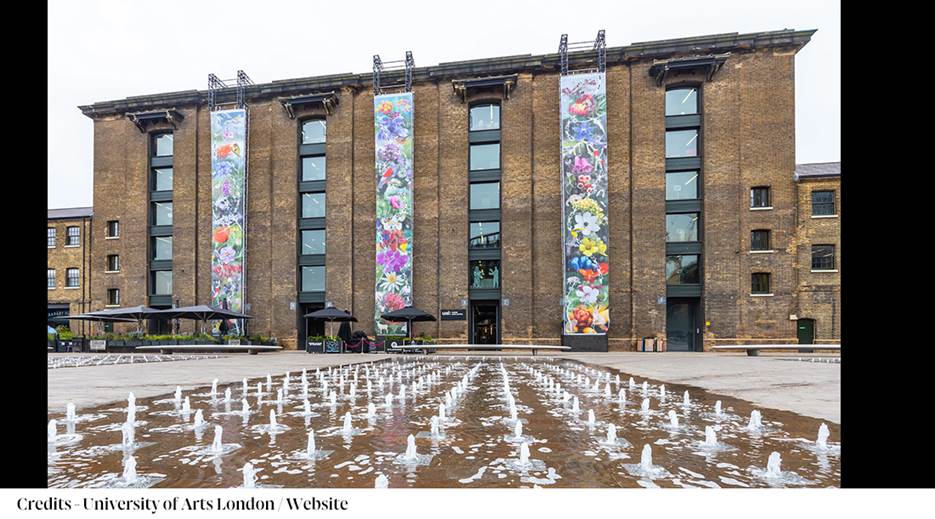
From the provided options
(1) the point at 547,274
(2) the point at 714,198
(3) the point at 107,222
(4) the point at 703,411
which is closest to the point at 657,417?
(4) the point at 703,411

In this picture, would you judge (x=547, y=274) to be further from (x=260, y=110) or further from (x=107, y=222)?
(x=107, y=222)

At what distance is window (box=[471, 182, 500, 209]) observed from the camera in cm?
3023

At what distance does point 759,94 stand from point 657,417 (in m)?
27.7

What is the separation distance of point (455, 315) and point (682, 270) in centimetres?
1369

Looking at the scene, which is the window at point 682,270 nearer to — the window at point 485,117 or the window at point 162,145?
the window at point 485,117

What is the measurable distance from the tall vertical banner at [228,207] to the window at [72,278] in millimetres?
13689

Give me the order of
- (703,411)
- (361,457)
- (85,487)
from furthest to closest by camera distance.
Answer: (703,411) < (361,457) < (85,487)

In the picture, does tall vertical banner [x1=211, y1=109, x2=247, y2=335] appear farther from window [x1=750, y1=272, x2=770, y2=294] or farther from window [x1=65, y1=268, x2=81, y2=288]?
window [x1=750, y1=272, x2=770, y2=294]

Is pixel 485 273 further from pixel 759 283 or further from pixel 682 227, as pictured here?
pixel 759 283

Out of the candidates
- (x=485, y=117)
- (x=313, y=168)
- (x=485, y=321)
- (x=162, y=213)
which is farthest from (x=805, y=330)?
(x=162, y=213)

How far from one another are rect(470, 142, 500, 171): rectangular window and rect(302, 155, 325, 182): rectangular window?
10.4m

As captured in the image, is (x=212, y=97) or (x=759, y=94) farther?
(x=212, y=97)

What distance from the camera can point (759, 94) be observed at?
27578 millimetres
